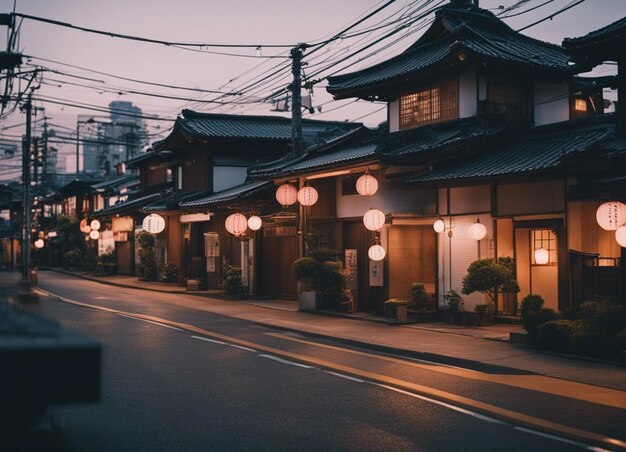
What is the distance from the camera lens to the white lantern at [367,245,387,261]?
21.5 meters

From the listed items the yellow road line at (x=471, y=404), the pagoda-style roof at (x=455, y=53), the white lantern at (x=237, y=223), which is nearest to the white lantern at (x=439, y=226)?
the pagoda-style roof at (x=455, y=53)

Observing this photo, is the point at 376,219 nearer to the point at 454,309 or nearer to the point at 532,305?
the point at 454,309

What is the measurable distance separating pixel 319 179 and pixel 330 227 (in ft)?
6.55

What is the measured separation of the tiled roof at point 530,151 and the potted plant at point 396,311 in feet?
12.2

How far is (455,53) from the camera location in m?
20.7

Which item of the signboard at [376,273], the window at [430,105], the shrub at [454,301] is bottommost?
the shrub at [454,301]

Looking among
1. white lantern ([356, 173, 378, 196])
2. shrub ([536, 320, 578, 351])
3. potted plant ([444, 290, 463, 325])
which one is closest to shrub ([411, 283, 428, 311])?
potted plant ([444, 290, 463, 325])

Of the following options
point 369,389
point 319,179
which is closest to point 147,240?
point 319,179

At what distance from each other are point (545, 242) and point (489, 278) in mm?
2702

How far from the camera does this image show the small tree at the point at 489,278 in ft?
59.4

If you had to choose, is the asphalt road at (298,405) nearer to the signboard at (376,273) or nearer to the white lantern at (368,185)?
the signboard at (376,273)

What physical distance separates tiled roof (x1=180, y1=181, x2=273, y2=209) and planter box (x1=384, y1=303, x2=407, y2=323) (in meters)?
10.5

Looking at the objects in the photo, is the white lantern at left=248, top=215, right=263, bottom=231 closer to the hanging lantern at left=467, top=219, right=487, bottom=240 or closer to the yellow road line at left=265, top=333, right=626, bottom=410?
the hanging lantern at left=467, top=219, right=487, bottom=240

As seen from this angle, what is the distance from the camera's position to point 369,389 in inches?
421
